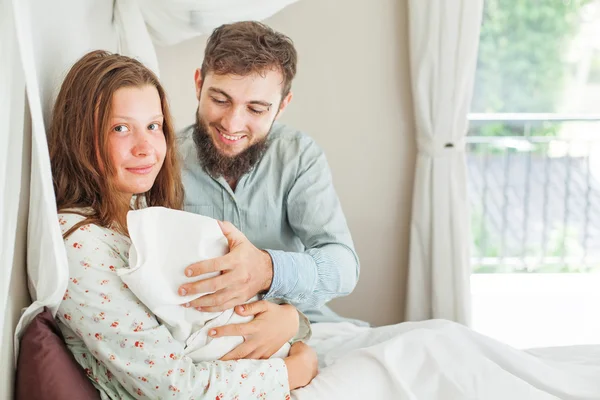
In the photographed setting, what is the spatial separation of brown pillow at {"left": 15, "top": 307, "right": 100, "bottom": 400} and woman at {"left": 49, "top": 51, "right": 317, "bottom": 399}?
54 millimetres

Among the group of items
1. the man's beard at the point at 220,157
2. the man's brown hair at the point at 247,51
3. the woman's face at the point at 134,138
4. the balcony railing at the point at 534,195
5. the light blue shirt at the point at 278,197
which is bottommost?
the balcony railing at the point at 534,195

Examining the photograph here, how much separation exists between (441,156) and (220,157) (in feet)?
3.85

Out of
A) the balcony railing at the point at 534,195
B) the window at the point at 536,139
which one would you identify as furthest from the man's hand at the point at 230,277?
the balcony railing at the point at 534,195

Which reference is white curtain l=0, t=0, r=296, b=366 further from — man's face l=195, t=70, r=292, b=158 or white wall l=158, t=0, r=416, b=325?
white wall l=158, t=0, r=416, b=325

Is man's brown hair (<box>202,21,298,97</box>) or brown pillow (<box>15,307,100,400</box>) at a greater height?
man's brown hair (<box>202,21,298,97</box>)

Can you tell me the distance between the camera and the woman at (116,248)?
1.32m

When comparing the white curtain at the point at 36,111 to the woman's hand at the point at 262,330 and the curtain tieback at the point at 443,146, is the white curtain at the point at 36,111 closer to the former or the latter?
the woman's hand at the point at 262,330

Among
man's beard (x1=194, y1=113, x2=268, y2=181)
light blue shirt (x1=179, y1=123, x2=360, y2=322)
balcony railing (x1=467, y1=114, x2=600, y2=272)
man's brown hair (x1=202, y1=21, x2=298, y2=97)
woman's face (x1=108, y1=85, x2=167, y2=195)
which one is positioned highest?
man's brown hair (x1=202, y1=21, x2=298, y2=97)

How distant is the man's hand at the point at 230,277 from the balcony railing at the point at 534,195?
2620 millimetres

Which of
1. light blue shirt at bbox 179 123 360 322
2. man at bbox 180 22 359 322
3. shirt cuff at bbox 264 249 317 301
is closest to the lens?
shirt cuff at bbox 264 249 317 301

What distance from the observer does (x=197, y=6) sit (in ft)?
7.88

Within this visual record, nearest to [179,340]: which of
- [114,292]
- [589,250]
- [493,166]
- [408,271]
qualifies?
[114,292]

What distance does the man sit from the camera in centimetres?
198

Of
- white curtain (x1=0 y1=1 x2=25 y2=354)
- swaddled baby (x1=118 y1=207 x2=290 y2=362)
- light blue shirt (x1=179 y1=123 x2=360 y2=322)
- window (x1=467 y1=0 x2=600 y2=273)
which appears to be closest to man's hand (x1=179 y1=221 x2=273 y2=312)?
swaddled baby (x1=118 y1=207 x2=290 y2=362)
